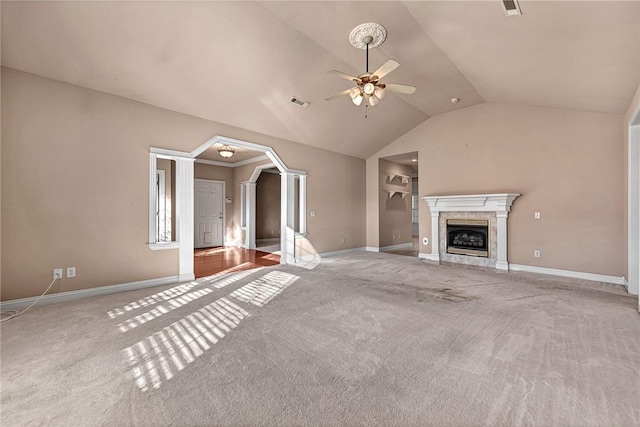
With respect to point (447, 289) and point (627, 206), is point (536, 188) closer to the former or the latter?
point (627, 206)

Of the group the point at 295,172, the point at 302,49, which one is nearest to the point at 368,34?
the point at 302,49

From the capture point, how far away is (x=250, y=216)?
28.5ft

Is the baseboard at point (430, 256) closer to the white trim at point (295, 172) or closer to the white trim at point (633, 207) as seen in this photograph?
the white trim at point (633, 207)

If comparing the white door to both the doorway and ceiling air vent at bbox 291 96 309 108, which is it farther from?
the doorway

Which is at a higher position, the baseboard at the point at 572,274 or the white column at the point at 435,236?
the white column at the point at 435,236

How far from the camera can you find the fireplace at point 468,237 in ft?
19.2

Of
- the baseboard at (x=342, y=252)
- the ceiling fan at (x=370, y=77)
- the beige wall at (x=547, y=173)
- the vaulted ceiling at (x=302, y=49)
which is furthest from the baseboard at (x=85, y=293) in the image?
the beige wall at (x=547, y=173)

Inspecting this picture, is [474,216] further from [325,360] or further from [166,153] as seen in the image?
[166,153]

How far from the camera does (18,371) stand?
1939 mm

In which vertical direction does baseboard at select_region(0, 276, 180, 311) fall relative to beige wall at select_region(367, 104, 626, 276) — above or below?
below

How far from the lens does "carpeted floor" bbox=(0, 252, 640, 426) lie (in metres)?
1.56

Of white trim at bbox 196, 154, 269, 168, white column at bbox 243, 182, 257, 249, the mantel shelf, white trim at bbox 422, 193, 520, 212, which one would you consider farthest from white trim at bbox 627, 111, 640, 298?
white column at bbox 243, 182, 257, 249

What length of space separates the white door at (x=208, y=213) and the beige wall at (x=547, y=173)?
6686mm

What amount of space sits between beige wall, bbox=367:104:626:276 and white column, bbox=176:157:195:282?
18.1ft
